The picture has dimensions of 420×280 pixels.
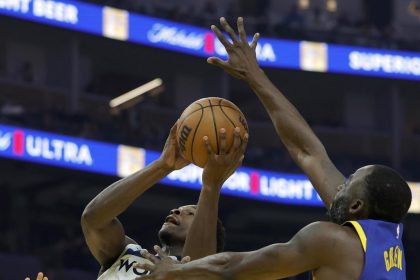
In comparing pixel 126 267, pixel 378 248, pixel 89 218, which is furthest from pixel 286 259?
pixel 89 218

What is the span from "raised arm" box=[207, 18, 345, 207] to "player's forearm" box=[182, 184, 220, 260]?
0.46 metres

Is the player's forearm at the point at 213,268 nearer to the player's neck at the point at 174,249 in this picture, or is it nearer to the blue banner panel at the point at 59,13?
the player's neck at the point at 174,249

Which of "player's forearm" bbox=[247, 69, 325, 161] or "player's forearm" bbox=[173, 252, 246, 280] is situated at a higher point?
"player's forearm" bbox=[247, 69, 325, 161]

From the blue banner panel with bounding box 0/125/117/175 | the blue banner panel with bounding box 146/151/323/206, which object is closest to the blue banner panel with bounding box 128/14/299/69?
the blue banner panel with bounding box 146/151/323/206

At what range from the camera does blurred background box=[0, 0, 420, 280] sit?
22984 millimetres

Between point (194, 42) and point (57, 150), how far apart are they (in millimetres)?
5376

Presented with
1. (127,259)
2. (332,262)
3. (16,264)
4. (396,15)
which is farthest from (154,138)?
(332,262)

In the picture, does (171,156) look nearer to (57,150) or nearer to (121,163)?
(57,150)

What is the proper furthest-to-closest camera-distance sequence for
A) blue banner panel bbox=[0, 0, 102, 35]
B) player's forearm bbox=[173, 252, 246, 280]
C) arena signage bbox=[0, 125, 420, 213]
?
blue banner panel bbox=[0, 0, 102, 35]
arena signage bbox=[0, 125, 420, 213]
player's forearm bbox=[173, 252, 246, 280]

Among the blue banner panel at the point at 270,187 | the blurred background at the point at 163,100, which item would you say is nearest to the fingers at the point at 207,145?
the blurred background at the point at 163,100

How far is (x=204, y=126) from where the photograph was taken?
5715mm

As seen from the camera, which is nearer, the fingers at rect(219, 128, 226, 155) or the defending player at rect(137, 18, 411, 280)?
the defending player at rect(137, 18, 411, 280)

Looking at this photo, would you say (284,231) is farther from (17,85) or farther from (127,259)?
(127,259)

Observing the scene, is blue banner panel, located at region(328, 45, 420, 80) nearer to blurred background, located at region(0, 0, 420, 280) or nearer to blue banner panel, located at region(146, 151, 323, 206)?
blurred background, located at region(0, 0, 420, 280)
